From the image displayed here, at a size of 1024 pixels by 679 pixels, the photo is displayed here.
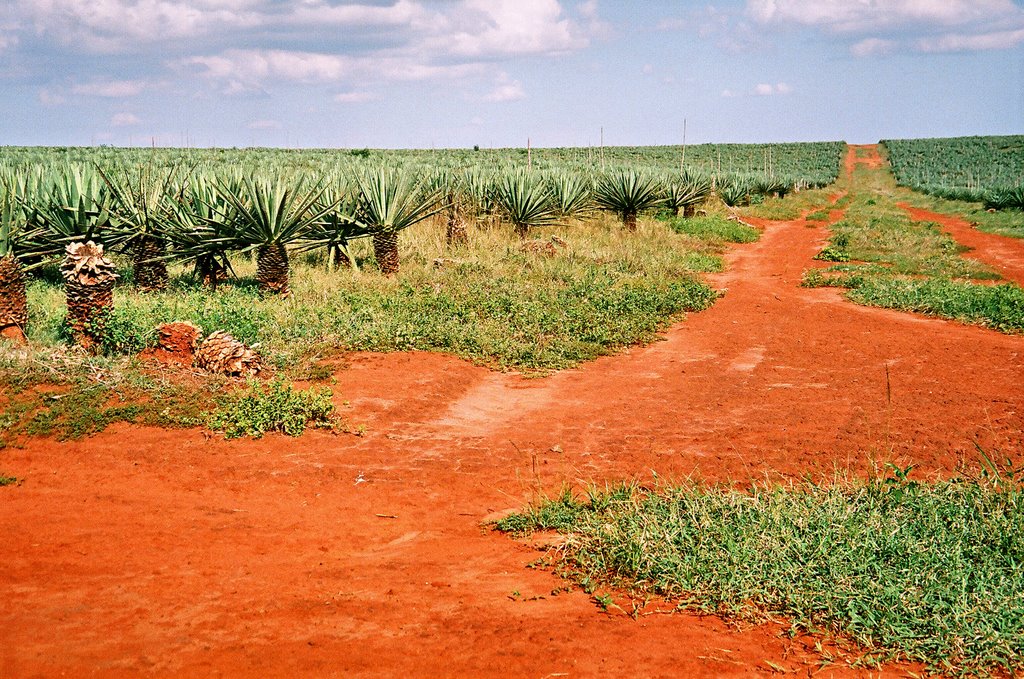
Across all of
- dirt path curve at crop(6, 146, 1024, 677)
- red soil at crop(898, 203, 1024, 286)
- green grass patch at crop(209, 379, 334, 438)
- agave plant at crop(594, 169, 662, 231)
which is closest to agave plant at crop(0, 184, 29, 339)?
dirt path curve at crop(6, 146, 1024, 677)

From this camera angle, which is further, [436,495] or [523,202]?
[523,202]

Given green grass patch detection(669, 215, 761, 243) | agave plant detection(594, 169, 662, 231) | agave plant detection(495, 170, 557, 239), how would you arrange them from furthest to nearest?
green grass patch detection(669, 215, 761, 243) < agave plant detection(594, 169, 662, 231) < agave plant detection(495, 170, 557, 239)

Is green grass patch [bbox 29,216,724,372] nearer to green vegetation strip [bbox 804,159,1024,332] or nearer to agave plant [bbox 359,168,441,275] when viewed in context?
agave plant [bbox 359,168,441,275]

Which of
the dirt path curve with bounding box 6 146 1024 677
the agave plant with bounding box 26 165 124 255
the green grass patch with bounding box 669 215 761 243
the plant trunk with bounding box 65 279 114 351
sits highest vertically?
the agave plant with bounding box 26 165 124 255

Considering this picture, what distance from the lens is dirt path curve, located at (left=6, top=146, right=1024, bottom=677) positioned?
3.14 meters

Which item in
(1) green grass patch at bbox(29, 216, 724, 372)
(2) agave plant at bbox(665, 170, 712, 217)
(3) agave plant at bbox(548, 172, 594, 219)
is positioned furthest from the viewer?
(2) agave plant at bbox(665, 170, 712, 217)

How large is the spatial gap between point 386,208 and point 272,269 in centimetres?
239

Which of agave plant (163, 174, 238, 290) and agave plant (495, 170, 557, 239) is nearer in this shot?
agave plant (163, 174, 238, 290)

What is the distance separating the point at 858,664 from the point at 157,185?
1101 centimetres

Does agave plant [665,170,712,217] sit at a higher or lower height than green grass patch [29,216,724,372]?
higher

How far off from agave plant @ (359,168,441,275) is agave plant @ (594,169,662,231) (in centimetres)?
761

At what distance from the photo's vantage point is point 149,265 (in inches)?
440

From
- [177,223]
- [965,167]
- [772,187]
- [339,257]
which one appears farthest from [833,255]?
[965,167]

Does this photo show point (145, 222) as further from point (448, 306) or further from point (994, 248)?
point (994, 248)
